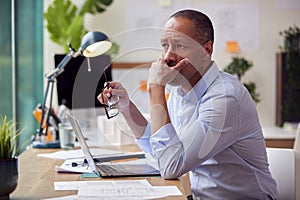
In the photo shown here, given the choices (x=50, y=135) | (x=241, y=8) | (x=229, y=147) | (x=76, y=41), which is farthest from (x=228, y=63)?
(x=229, y=147)

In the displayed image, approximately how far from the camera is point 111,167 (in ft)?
7.09

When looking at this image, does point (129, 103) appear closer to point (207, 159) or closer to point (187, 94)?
point (187, 94)

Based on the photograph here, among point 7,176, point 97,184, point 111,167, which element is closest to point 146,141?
point 111,167

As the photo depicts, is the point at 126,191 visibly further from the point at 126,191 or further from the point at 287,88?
the point at 287,88

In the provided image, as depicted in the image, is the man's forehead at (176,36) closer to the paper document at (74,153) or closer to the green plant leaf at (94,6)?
the paper document at (74,153)

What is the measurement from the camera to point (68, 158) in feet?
8.09

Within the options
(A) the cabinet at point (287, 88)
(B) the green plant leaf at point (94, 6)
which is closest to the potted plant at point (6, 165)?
(B) the green plant leaf at point (94, 6)

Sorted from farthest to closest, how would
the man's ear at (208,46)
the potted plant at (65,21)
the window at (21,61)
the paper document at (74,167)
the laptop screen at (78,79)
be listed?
the potted plant at (65,21)
the window at (21,61)
the laptop screen at (78,79)
the paper document at (74,167)
the man's ear at (208,46)

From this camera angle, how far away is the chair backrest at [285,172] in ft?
7.46

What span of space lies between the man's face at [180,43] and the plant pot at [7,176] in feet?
2.11

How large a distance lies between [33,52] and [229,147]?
111 inches

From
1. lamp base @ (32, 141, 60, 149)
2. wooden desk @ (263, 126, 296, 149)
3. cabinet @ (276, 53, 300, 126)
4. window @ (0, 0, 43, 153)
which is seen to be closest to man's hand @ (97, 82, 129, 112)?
lamp base @ (32, 141, 60, 149)

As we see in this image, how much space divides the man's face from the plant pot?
25.3 inches

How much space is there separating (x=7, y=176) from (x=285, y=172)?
118 cm
